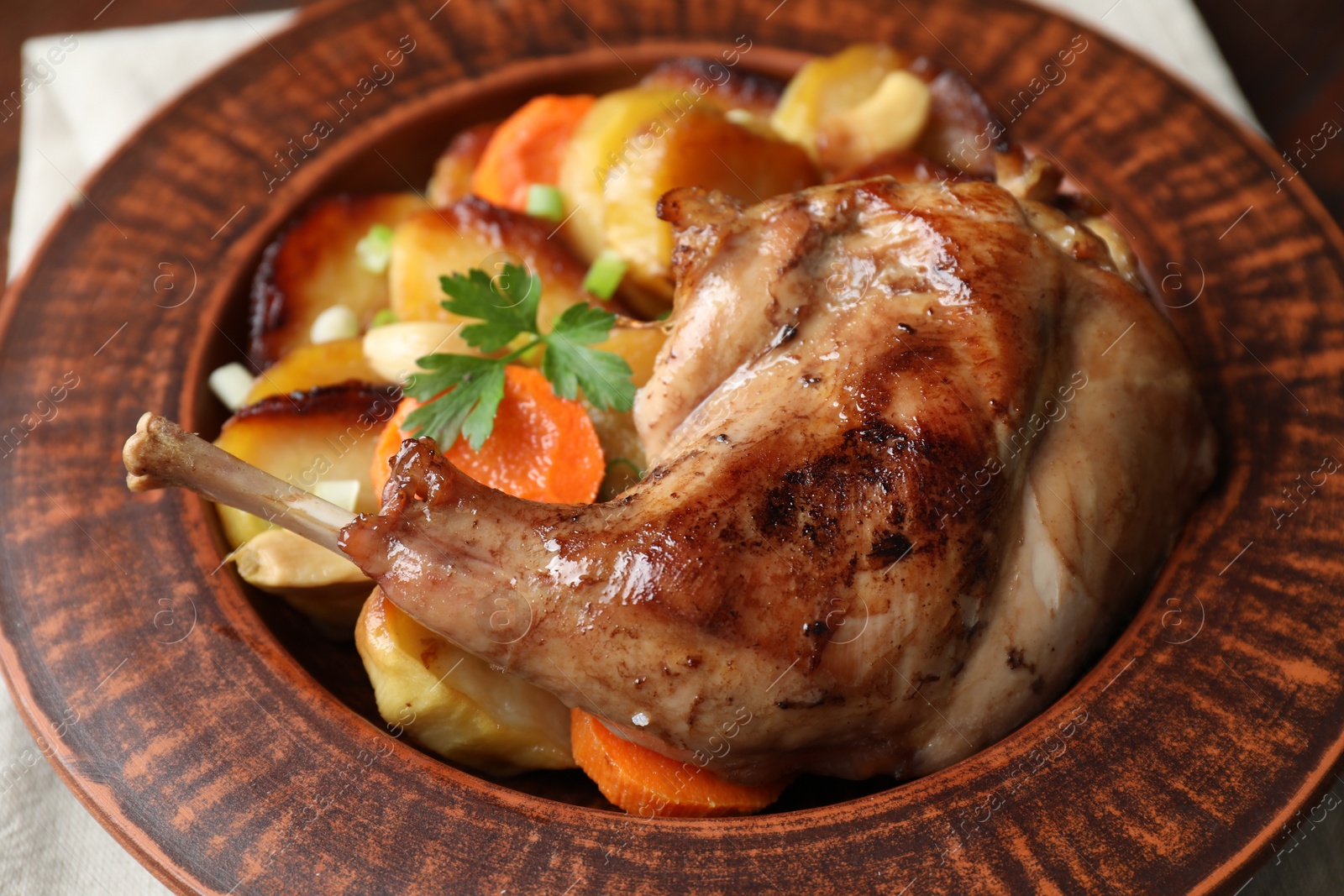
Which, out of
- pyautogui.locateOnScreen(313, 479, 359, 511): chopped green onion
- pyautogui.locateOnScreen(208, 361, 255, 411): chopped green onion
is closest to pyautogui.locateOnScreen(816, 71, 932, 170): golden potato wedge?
pyautogui.locateOnScreen(313, 479, 359, 511): chopped green onion

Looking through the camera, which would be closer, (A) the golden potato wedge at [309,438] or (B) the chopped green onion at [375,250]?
(A) the golden potato wedge at [309,438]

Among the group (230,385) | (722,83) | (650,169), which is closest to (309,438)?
(230,385)

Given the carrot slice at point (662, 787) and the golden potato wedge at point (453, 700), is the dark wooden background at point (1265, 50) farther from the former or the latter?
the carrot slice at point (662, 787)

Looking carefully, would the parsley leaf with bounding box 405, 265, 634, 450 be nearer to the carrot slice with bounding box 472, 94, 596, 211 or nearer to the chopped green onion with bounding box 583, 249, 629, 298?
the chopped green onion with bounding box 583, 249, 629, 298

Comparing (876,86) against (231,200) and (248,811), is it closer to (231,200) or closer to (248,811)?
(231,200)

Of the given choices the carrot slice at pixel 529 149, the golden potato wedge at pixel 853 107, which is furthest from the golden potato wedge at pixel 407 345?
the golden potato wedge at pixel 853 107
